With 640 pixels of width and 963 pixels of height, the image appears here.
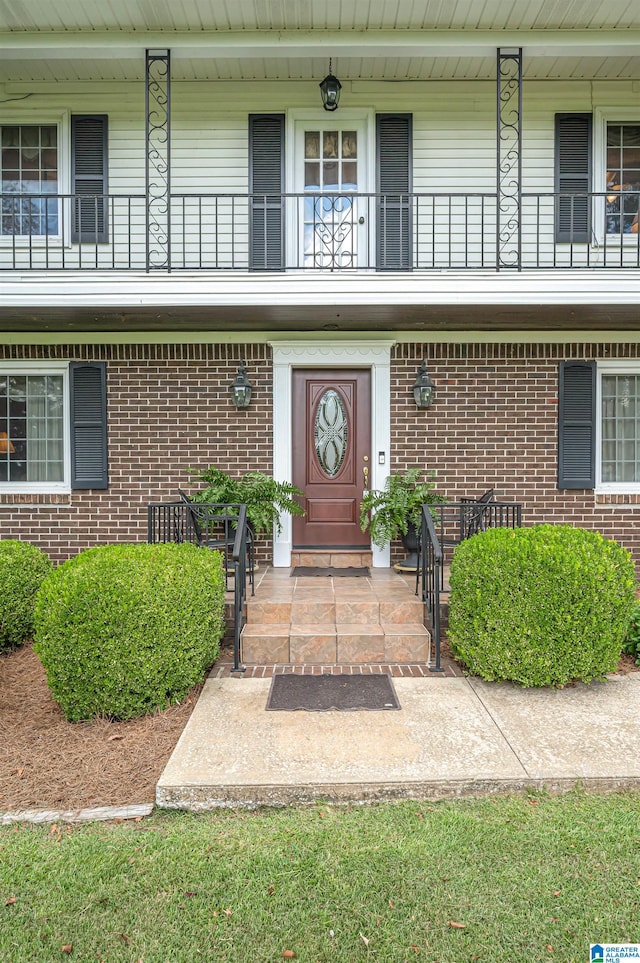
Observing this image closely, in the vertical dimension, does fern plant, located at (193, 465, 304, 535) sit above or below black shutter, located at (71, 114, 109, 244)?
below

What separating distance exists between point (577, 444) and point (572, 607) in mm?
3296

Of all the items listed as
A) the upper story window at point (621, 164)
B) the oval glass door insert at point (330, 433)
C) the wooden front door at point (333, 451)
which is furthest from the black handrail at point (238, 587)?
the upper story window at point (621, 164)

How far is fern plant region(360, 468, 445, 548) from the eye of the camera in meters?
5.85

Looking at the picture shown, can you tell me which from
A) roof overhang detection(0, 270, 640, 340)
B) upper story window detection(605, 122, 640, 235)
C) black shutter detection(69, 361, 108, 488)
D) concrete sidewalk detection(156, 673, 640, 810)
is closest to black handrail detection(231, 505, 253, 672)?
concrete sidewalk detection(156, 673, 640, 810)

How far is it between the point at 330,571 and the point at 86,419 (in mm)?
3289

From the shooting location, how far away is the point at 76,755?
308 cm

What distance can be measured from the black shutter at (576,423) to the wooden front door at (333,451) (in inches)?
87.6

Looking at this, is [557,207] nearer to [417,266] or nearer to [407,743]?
[417,266]

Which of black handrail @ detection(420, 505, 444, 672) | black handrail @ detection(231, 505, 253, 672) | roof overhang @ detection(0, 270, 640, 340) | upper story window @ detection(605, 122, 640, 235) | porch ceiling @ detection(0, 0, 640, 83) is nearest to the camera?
black handrail @ detection(231, 505, 253, 672)

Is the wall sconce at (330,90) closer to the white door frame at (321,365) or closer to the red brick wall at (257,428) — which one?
the white door frame at (321,365)

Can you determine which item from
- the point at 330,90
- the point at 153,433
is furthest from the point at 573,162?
the point at 153,433

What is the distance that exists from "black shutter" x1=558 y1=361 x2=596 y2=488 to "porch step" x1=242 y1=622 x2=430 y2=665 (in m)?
3.21

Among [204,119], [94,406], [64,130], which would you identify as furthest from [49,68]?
[94,406]

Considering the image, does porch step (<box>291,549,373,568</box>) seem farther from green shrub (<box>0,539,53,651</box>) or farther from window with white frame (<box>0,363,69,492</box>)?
window with white frame (<box>0,363,69,492</box>)
